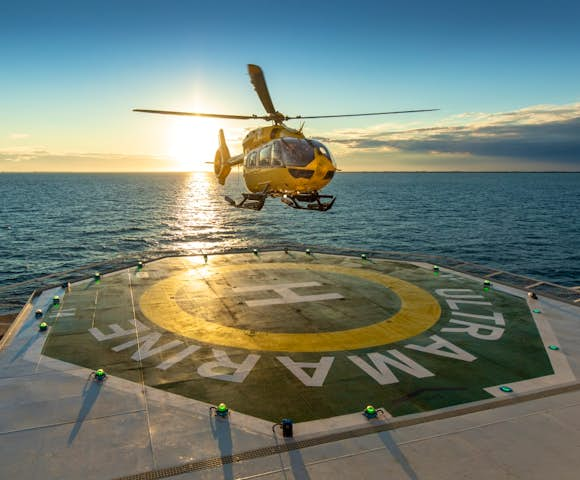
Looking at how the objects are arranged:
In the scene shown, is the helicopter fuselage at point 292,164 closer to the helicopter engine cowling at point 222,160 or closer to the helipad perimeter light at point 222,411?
the helicopter engine cowling at point 222,160

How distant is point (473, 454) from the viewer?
10633mm

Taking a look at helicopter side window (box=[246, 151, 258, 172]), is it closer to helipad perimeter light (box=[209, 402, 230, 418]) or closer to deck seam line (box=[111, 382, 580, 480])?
helipad perimeter light (box=[209, 402, 230, 418])

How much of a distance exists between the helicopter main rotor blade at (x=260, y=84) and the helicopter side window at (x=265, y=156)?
10.0ft

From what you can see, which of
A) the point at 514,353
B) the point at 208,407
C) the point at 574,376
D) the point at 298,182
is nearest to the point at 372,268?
the point at 298,182

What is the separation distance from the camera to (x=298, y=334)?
18781 mm

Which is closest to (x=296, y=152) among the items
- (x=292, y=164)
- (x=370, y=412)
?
(x=292, y=164)

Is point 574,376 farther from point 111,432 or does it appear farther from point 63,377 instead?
point 63,377

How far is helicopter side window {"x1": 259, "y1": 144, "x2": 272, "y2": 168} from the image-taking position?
24.8 m

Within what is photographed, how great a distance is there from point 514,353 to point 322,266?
1683 cm

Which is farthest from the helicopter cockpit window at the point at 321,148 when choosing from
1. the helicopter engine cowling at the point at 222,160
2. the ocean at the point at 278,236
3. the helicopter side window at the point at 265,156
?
the ocean at the point at 278,236

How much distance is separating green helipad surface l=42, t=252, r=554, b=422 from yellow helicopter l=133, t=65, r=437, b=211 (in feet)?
20.1

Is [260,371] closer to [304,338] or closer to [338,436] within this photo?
[304,338]

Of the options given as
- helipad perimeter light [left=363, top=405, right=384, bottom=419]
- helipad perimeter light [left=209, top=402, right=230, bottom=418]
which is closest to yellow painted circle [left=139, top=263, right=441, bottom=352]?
helipad perimeter light [left=363, top=405, right=384, bottom=419]

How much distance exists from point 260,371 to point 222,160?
2520 centimetres
